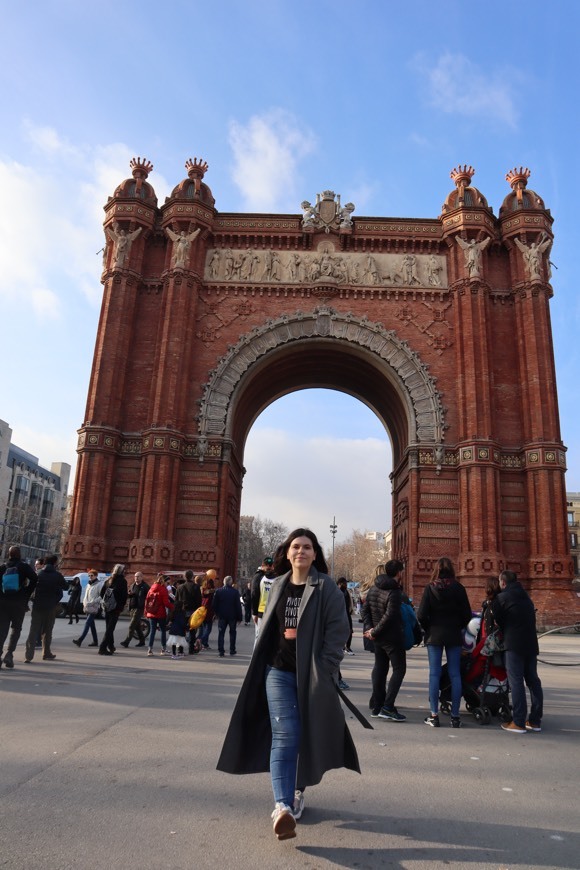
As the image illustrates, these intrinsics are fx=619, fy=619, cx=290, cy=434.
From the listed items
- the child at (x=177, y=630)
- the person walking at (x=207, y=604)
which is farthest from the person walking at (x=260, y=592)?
the person walking at (x=207, y=604)

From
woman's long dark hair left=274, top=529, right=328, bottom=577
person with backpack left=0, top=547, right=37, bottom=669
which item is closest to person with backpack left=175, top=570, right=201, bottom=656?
person with backpack left=0, top=547, right=37, bottom=669

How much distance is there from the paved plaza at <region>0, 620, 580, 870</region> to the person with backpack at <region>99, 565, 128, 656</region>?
469 cm

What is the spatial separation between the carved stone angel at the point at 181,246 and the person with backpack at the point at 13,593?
63.3 feet

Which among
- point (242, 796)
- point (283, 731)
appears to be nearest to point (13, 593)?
point (242, 796)

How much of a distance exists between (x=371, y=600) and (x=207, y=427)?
19.3m

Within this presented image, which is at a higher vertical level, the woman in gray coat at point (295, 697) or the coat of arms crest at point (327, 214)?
the coat of arms crest at point (327, 214)

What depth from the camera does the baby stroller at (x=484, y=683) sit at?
7.41 meters

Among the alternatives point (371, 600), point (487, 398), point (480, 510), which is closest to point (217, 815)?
point (371, 600)

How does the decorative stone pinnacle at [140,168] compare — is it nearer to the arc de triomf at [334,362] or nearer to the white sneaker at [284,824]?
the arc de triomf at [334,362]

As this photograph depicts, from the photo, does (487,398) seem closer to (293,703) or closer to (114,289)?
(114,289)

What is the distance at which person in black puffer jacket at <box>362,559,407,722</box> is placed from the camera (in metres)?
7.32

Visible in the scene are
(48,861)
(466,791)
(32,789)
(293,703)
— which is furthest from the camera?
(466,791)

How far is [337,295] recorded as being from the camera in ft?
90.9

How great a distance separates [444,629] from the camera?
7.21m
